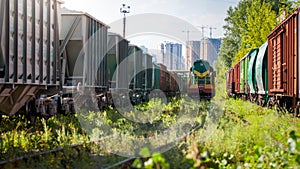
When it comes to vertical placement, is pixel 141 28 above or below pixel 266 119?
above

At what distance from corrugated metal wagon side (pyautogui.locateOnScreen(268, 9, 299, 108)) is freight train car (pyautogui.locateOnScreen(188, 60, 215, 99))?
14916 millimetres

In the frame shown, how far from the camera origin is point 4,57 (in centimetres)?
875

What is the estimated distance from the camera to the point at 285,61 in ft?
39.5

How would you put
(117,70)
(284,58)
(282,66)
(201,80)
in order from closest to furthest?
(284,58)
(282,66)
(117,70)
(201,80)

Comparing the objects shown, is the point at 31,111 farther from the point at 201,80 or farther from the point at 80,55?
the point at 201,80

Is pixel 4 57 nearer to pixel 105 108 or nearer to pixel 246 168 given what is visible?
pixel 246 168

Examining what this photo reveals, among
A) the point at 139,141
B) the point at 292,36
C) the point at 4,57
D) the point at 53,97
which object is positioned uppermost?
the point at 292,36

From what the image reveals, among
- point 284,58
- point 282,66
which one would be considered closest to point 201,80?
point 282,66

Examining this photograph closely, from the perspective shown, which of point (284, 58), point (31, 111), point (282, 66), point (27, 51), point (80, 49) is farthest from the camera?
point (80, 49)

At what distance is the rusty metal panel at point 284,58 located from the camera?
1088 cm

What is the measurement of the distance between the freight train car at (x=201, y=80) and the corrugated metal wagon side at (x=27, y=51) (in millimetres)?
18772

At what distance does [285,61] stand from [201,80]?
18.0 metres

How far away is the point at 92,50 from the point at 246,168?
32.2ft

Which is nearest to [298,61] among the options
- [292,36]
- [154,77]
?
[292,36]
